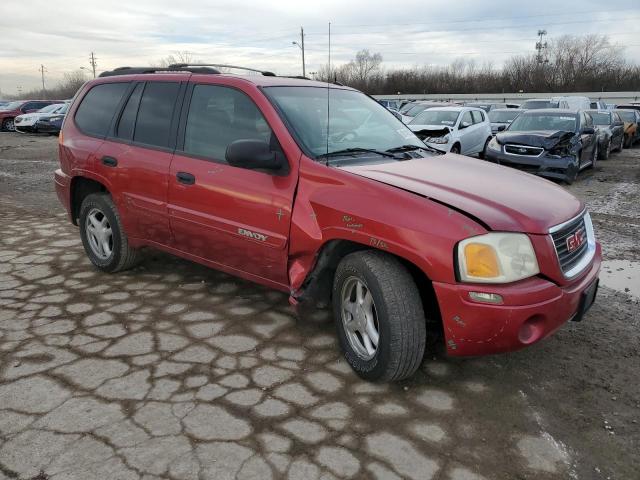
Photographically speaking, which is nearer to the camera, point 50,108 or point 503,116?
point 503,116

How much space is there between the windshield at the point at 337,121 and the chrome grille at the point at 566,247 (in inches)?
53.0

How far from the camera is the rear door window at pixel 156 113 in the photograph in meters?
4.18

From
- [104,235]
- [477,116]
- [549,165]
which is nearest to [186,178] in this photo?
[104,235]

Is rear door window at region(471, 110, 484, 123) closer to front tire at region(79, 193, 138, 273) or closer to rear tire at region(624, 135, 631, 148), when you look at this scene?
rear tire at region(624, 135, 631, 148)

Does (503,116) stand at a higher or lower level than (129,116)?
higher

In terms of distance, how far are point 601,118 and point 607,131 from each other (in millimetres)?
1909

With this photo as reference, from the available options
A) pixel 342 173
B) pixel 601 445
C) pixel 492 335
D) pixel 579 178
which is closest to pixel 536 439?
pixel 601 445

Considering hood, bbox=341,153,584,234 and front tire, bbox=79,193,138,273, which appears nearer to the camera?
hood, bbox=341,153,584,234

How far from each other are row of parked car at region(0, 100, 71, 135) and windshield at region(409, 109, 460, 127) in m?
14.5

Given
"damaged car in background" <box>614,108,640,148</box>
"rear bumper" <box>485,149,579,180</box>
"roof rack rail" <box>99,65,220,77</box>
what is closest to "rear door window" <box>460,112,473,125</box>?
"rear bumper" <box>485,149,579,180</box>

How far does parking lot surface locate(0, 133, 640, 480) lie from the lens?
2479mm

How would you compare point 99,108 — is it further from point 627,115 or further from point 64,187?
point 627,115

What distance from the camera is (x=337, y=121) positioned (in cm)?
382

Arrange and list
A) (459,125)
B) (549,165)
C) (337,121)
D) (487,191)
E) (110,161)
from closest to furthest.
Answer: (487,191) < (337,121) < (110,161) < (549,165) < (459,125)
